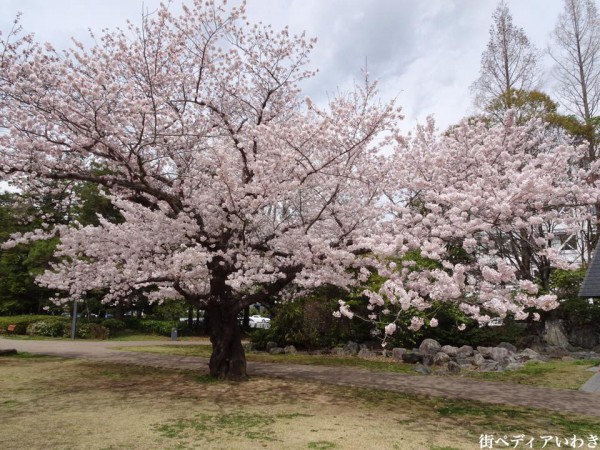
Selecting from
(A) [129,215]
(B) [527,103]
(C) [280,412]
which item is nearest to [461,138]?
(C) [280,412]

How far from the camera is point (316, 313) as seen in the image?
1633cm

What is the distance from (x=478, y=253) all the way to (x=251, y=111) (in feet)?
25.7

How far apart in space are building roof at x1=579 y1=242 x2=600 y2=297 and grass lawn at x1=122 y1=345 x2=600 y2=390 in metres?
2.04

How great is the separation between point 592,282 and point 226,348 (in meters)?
9.76

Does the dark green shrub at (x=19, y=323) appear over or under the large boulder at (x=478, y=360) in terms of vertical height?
over

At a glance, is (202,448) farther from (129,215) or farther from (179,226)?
(129,215)

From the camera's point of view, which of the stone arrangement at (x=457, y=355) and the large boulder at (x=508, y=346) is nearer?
the stone arrangement at (x=457, y=355)

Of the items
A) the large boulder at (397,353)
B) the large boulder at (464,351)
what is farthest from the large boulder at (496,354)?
the large boulder at (397,353)

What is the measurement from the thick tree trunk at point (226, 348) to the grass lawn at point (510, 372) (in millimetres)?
3863

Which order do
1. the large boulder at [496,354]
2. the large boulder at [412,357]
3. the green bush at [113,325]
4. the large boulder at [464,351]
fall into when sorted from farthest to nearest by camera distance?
the green bush at [113,325], the large boulder at [464,351], the large boulder at [412,357], the large boulder at [496,354]

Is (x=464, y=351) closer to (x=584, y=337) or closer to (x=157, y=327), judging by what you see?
(x=584, y=337)

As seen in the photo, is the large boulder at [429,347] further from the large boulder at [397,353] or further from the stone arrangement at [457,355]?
the large boulder at [397,353]

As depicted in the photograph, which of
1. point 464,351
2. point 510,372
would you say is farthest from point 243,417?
point 464,351

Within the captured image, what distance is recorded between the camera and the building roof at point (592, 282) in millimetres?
11163
